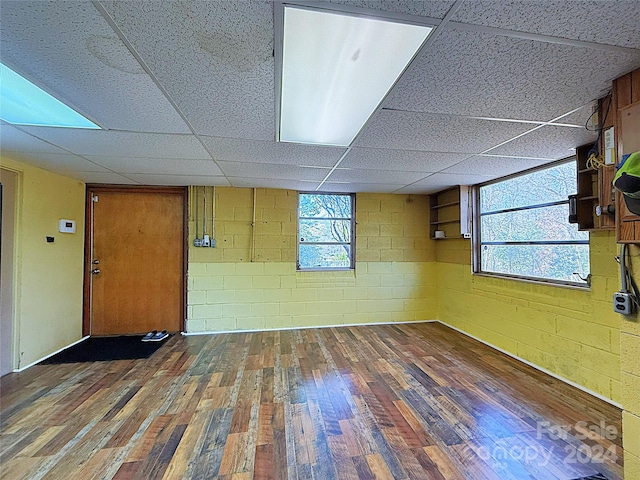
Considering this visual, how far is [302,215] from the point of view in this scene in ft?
15.5

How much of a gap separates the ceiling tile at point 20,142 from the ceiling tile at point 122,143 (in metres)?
0.09

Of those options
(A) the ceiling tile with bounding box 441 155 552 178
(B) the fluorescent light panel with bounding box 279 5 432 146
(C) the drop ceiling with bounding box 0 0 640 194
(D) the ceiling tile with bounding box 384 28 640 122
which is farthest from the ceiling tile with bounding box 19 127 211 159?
(A) the ceiling tile with bounding box 441 155 552 178

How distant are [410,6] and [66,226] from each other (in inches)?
175

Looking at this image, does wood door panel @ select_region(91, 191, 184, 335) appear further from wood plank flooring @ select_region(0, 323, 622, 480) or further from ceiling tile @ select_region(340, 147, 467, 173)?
ceiling tile @ select_region(340, 147, 467, 173)

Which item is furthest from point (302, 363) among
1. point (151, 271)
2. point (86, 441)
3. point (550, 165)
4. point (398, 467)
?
point (550, 165)

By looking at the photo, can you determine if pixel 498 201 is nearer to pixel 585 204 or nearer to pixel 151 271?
pixel 585 204

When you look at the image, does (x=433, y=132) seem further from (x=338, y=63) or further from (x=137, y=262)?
(x=137, y=262)

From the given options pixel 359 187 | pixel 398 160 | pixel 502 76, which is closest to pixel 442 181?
pixel 359 187

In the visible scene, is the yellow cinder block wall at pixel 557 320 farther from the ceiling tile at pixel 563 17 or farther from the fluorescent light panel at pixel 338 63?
the fluorescent light panel at pixel 338 63

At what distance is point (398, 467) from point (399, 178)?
306cm

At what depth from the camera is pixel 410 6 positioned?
1061 millimetres

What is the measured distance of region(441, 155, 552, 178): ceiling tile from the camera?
2955mm

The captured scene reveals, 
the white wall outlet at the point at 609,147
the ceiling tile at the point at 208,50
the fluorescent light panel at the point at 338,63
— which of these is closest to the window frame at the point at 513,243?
the white wall outlet at the point at 609,147

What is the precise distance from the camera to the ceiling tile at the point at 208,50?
1.09m
